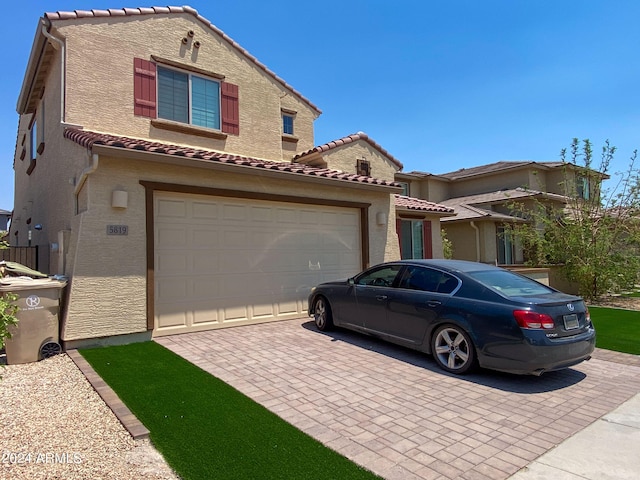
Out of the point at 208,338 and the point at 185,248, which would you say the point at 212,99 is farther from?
the point at 208,338

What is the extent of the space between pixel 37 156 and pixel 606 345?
15.0 m

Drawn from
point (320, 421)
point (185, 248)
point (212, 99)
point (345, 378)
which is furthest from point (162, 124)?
point (320, 421)

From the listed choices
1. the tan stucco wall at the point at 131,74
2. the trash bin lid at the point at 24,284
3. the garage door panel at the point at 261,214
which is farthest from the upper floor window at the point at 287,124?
the trash bin lid at the point at 24,284

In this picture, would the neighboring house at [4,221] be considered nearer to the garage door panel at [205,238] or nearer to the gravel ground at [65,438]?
the garage door panel at [205,238]

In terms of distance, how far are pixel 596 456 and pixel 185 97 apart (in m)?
10.4

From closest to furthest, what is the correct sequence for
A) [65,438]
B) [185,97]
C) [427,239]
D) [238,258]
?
[65,438]
[238,258]
[185,97]
[427,239]

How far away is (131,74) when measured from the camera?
930 centimetres

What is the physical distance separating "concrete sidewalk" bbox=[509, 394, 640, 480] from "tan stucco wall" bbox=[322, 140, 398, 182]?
32.3 ft

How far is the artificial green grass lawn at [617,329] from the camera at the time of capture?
7.33 metres

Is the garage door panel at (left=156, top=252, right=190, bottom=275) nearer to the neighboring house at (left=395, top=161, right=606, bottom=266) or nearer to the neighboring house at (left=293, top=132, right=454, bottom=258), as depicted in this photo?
the neighboring house at (left=293, top=132, right=454, bottom=258)

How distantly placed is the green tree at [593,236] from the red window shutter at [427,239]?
3.36m

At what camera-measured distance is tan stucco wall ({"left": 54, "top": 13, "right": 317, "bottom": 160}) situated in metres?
8.73

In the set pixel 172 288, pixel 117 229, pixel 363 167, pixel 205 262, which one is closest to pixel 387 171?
pixel 363 167

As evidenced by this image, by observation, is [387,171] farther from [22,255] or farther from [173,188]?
[22,255]
